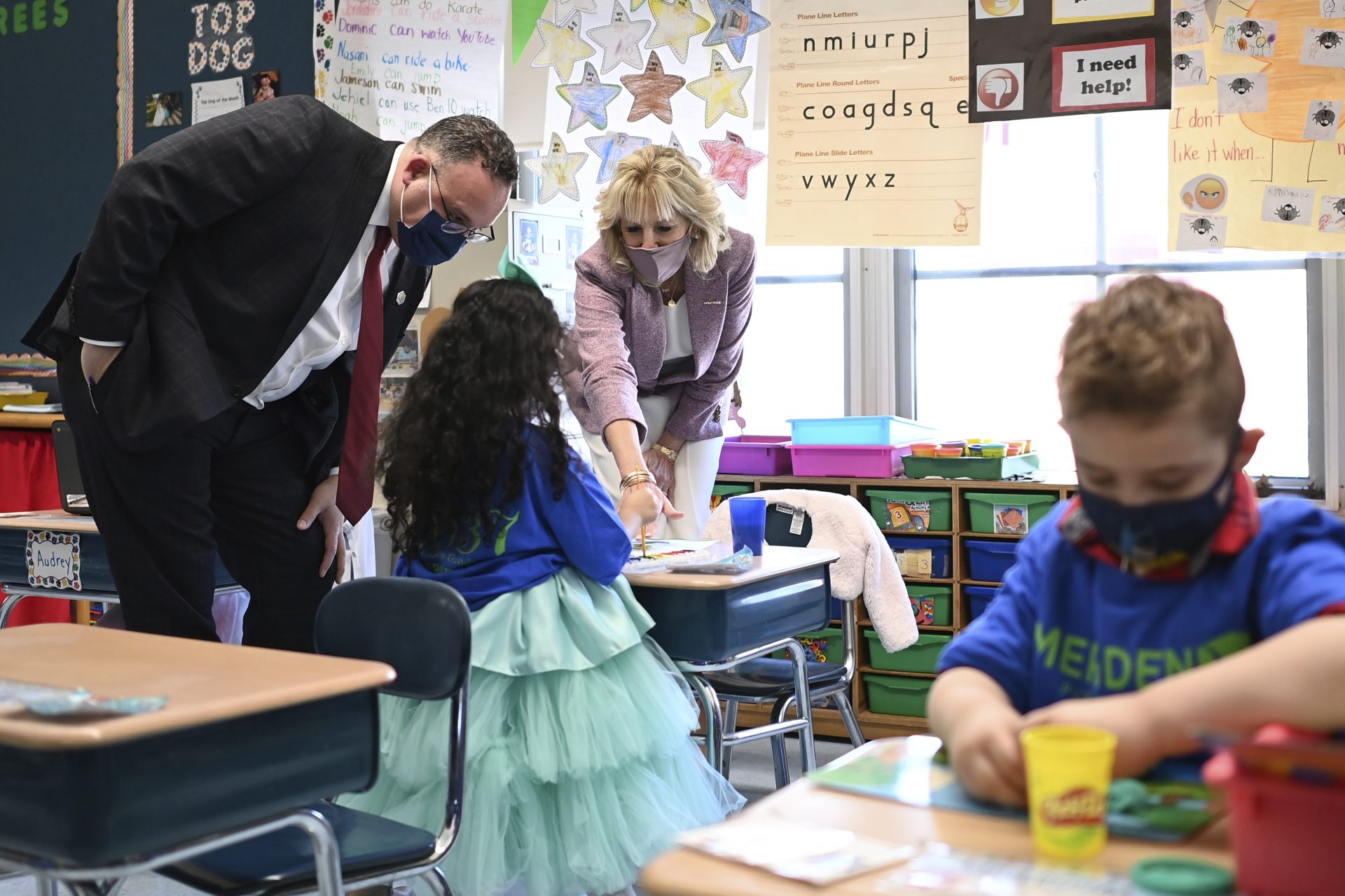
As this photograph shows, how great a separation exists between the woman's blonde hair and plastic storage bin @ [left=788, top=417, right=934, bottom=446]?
123 centimetres

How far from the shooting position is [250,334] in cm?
226

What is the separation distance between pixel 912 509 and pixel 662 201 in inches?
62.3

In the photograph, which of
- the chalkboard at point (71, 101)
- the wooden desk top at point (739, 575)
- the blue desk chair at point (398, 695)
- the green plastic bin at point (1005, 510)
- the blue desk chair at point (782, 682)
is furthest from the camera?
the chalkboard at point (71, 101)

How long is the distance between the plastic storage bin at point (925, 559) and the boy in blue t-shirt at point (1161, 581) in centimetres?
297

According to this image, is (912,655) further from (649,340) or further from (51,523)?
(51,523)

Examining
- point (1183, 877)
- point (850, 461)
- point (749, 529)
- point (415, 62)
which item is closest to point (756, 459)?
point (850, 461)

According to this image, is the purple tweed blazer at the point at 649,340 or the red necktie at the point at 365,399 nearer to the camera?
the red necktie at the point at 365,399

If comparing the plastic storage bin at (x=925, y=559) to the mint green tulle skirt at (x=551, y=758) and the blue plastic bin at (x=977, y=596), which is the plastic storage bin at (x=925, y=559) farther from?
the mint green tulle skirt at (x=551, y=758)

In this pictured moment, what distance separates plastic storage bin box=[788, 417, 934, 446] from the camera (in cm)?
408

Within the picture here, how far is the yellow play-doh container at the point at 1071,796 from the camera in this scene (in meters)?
0.83

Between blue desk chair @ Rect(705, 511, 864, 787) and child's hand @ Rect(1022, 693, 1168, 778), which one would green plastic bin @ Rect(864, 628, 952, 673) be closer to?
blue desk chair @ Rect(705, 511, 864, 787)

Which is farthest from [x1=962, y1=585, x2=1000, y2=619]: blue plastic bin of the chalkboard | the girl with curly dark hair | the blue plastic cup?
the chalkboard

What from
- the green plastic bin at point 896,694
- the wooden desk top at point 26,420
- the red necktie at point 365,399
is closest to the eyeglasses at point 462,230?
the red necktie at point 365,399

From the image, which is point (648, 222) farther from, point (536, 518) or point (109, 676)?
point (109, 676)
